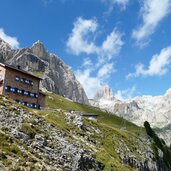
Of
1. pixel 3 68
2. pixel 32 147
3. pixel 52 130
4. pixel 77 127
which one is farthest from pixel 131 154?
pixel 32 147

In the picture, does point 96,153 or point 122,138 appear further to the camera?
point 122,138

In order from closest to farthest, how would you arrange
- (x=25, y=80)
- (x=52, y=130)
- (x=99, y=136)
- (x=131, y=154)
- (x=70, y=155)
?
1. (x=70, y=155)
2. (x=52, y=130)
3. (x=99, y=136)
4. (x=131, y=154)
5. (x=25, y=80)

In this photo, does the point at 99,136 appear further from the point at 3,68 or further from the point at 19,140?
the point at 19,140

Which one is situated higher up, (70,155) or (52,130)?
(52,130)

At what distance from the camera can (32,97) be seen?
327 feet

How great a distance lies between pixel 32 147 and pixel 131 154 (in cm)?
4997

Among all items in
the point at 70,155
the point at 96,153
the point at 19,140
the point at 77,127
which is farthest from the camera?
the point at 77,127

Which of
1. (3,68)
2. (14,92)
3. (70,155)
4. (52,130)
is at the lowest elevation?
(70,155)

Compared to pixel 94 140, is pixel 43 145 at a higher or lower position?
lower

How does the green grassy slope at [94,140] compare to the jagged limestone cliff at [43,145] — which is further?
the green grassy slope at [94,140]

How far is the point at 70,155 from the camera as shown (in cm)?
5259

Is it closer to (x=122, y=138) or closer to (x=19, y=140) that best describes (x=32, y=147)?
(x=19, y=140)

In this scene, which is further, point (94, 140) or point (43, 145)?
point (94, 140)

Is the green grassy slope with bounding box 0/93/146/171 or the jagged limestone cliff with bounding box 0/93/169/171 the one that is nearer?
the jagged limestone cliff with bounding box 0/93/169/171
